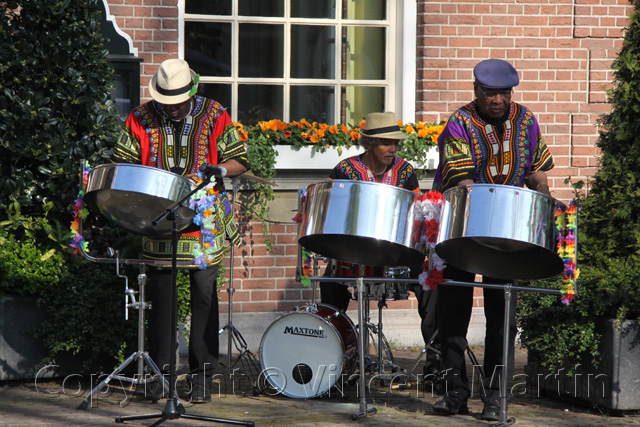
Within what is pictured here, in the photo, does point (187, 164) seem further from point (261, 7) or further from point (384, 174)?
point (261, 7)

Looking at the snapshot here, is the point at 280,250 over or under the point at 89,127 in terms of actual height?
under

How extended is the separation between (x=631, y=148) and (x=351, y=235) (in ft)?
5.10

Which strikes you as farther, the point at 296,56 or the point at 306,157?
the point at 296,56

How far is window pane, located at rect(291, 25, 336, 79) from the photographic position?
6246 mm

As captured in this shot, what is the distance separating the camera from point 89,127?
4980 millimetres

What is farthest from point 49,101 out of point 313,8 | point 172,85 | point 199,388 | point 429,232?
point 429,232

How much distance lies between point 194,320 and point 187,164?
0.76 m

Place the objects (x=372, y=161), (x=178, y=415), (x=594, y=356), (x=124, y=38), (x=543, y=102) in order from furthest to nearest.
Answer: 1. (x=543, y=102)
2. (x=124, y=38)
3. (x=372, y=161)
4. (x=594, y=356)
5. (x=178, y=415)

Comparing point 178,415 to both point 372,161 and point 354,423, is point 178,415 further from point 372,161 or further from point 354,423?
point 372,161

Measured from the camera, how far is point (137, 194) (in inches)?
158

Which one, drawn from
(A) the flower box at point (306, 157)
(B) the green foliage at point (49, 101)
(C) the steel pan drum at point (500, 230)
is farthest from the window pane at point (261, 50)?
(C) the steel pan drum at point (500, 230)

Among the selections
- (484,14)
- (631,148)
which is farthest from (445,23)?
(631,148)

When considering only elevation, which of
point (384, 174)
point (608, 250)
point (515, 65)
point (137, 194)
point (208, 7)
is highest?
point (208, 7)

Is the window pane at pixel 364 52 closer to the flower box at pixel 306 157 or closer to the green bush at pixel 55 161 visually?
the flower box at pixel 306 157
